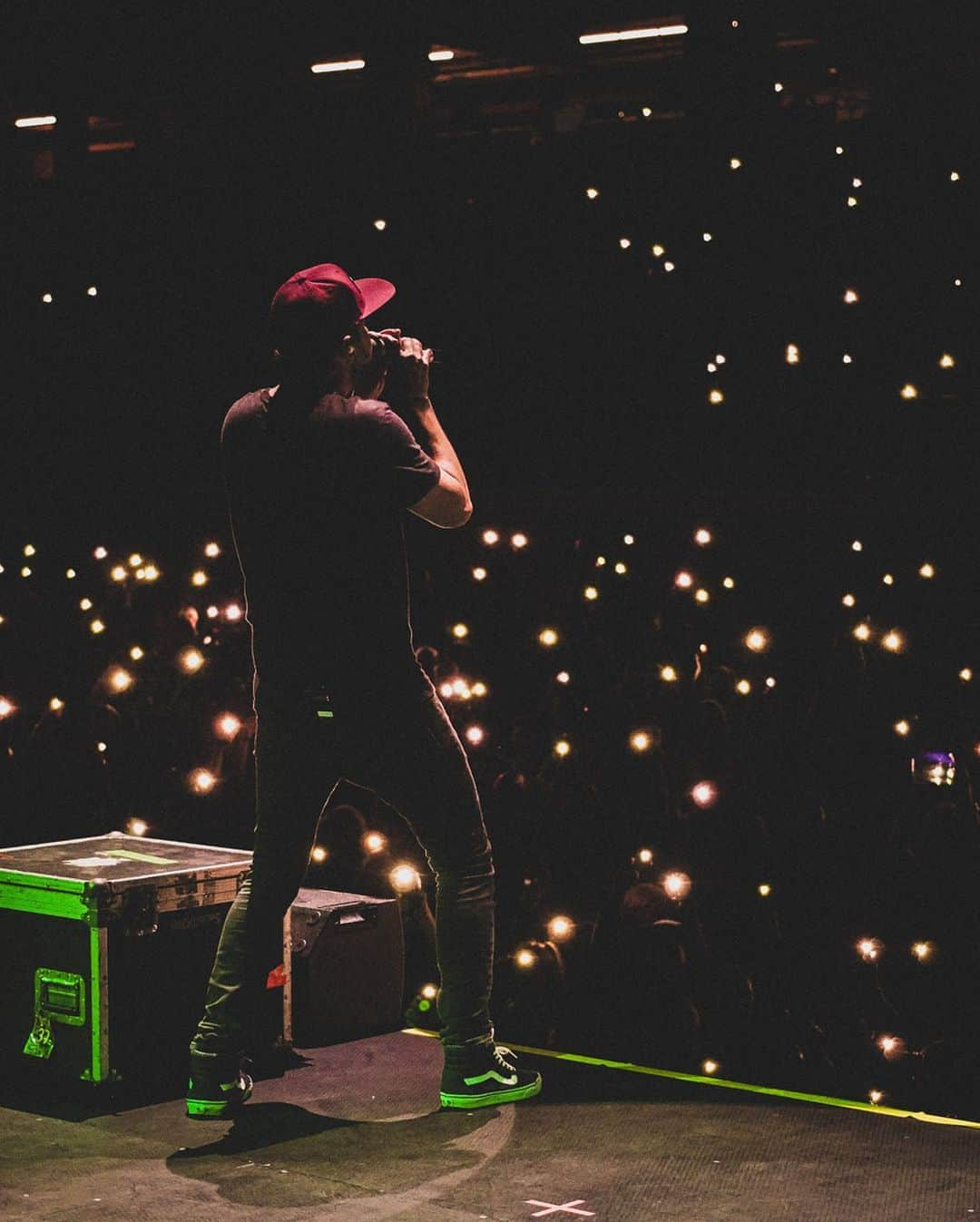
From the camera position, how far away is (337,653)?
11.0ft

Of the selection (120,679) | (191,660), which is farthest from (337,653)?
(120,679)


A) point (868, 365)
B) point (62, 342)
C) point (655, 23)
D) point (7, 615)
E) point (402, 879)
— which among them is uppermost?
point (655, 23)

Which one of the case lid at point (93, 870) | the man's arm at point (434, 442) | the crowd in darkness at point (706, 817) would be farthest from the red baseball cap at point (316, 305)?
the case lid at point (93, 870)

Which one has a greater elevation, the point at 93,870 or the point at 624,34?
the point at 624,34

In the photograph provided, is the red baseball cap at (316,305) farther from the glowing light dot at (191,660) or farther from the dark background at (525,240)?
the glowing light dot at (191,660)

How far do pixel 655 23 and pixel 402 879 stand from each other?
3.03 m

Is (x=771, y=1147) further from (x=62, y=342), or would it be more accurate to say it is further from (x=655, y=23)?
(x=655, y=23)

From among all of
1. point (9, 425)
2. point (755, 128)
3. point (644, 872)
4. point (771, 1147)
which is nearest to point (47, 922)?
point (644, 872)

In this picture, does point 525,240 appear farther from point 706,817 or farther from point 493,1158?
point 493,1158

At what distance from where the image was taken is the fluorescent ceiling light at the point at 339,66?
5.70 metres

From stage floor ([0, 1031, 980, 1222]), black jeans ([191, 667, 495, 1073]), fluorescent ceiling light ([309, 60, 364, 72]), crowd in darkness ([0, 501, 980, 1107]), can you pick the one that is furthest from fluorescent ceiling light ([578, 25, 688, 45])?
stage floor ([0, 1031, 980, 1222])

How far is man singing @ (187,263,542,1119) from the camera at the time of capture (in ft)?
11.0

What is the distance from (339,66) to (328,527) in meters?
3.00

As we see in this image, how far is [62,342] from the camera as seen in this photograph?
17.6ft
